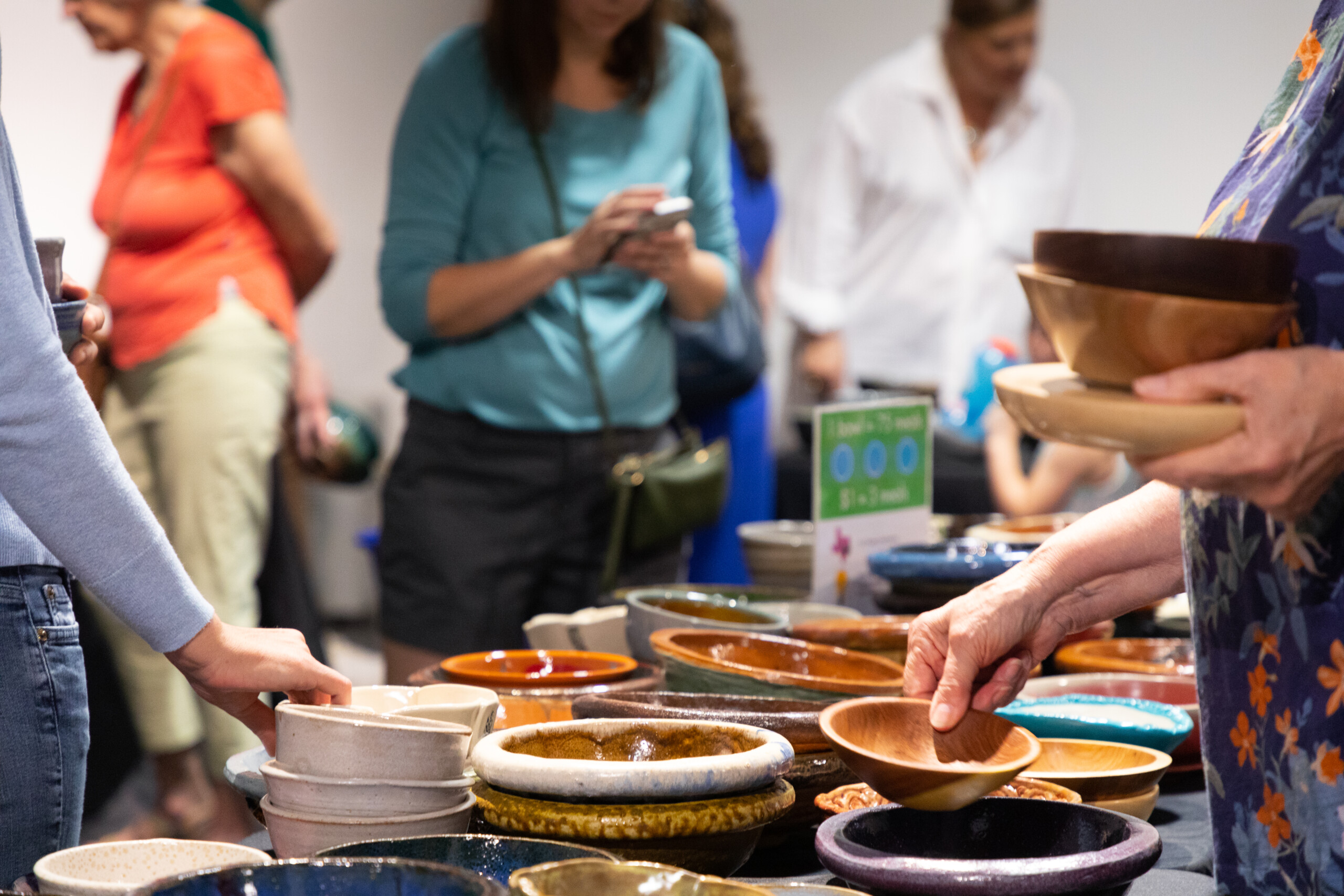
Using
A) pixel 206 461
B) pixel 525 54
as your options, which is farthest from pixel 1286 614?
pixel 206 461

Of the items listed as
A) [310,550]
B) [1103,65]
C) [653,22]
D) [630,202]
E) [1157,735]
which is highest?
[1103,65]

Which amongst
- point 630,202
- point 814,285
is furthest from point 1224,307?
point 814,285

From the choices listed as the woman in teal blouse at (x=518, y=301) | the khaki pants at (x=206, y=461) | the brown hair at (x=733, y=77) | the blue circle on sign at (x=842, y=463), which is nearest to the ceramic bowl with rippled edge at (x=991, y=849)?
the blue circle on sign at (x=842, y=463)

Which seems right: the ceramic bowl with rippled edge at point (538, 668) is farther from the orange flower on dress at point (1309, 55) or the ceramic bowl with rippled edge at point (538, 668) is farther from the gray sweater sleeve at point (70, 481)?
the orange flower on dress at point (1309, 55)

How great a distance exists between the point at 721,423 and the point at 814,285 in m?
1.84

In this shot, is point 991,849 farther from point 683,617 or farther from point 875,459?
point 875,459

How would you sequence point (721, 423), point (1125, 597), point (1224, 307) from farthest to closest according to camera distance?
point (721, 423) → point (1125, 597) → point (1224, 307)

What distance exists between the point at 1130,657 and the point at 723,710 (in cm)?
71

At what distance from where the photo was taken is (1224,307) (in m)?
0.71

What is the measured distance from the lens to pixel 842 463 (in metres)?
1.81

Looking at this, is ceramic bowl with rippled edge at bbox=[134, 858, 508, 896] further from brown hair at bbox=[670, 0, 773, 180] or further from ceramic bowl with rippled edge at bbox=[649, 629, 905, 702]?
brown hair at bbox=[670, 0, 773, 180]

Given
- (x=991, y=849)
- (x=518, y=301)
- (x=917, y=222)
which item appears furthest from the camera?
(x=917, y=222)

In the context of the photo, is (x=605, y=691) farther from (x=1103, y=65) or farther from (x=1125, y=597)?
(x=1103, y=65)

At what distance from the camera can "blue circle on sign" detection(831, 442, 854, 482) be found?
1.79m
